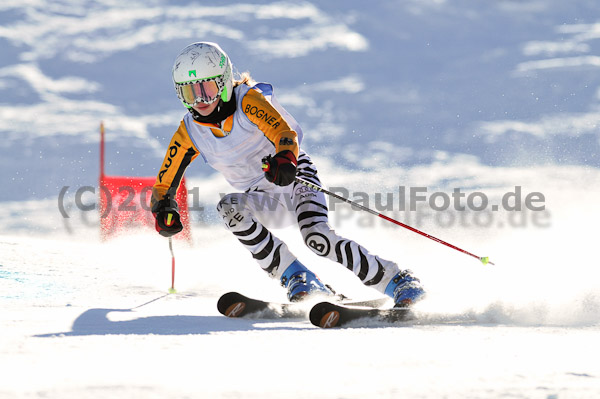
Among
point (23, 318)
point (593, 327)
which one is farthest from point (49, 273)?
point (593, 327)

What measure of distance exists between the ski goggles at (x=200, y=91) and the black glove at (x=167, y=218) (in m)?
0.75

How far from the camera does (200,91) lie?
13.4 feet

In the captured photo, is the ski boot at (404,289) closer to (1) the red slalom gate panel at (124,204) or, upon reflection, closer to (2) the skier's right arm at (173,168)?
(2) the skier's right arm at (173,168)

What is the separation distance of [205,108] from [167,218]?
0.80m

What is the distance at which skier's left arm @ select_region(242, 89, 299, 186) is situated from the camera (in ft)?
12.7

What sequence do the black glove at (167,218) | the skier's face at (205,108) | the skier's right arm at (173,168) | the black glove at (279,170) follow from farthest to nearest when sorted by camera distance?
1. the skier's right arm at (173,168)
2. the black glove at (167,218)
3. the skier's face at (205,108)
4. the black glove at (279,170)

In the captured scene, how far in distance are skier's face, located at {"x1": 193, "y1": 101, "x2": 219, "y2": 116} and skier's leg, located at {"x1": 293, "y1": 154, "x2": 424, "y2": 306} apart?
939 millimetres

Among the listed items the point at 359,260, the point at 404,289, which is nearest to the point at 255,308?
the point at 359,260

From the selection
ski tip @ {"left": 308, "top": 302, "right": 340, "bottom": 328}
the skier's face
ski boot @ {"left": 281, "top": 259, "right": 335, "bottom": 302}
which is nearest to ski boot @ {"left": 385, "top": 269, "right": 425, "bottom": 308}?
ski boot @ {"left": 281, "top": 259, "right": 335, "bottom": 302}

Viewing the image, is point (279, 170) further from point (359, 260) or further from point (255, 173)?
point (359, 260)

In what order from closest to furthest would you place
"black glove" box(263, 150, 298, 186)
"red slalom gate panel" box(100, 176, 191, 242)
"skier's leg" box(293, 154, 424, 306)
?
"black glove" box(263, 150, 298, 186) < "skier's leg" box(293, 154, 424, 306) < "red slalom gate panel" box(100, 176, 191, 242)

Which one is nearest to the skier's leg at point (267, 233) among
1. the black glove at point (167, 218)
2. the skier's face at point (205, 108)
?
the black glove at point (167, 218)

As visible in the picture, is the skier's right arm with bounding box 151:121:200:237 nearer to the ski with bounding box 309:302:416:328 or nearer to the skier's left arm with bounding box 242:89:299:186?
the skier's left arm with bounding box 242:89:299:186

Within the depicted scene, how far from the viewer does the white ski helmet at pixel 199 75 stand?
406 cm
